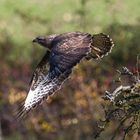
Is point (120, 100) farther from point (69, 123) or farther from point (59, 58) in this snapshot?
point (69, 123)

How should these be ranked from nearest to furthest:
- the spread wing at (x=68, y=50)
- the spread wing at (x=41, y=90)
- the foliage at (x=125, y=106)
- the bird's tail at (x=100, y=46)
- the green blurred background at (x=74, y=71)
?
1. the foliage at (x=125, y=106)
2. the spread wing at (x=41, y=90)
3. the spread wing at (x=68, y=50)
4. the bird's tail at (x=100, y=46)
5. the green blurred background at (x=74, y=71)

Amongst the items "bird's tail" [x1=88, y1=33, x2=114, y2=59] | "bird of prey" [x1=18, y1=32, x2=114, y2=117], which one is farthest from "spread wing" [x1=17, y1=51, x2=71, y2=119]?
"bird's tail" [x1=88, y1=33, x2=114, y2=59]

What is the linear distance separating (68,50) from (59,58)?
0.09 metres

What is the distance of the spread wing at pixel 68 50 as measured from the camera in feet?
13.9

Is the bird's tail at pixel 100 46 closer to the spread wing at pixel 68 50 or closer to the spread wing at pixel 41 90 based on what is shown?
the spread wing at pixel 68 50

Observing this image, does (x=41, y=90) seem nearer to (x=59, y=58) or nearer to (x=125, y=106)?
(x=59, y=58)

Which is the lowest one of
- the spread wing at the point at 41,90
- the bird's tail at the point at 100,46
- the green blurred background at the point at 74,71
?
the green blurred background at the point at 74,71

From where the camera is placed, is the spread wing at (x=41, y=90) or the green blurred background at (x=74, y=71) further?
the green blurred background at (x=74, y=71)

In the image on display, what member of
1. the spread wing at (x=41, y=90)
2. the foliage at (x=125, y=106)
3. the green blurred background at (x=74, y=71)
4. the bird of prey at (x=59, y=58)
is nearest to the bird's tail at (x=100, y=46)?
the bird of prey at (x=59, y=58)

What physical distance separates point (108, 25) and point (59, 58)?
8.98 meters

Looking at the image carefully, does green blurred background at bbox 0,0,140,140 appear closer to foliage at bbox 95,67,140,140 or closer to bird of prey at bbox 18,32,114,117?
bird of prey at bbox 18,32,114,117

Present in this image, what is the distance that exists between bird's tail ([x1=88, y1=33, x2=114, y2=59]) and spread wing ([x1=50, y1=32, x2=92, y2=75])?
10 centimetres

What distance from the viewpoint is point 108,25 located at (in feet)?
43.8

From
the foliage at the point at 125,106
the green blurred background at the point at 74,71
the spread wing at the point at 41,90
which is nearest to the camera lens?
the foliage at the point at 125,106
